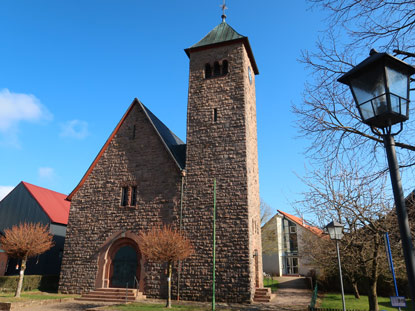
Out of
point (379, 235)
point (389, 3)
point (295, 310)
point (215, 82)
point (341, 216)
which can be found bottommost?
point (295, 310)

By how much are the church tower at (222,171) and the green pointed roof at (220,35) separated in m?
0.08

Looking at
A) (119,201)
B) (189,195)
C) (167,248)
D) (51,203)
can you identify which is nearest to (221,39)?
(189,195)

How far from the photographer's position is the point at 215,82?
2022cm

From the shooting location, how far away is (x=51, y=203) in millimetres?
29078

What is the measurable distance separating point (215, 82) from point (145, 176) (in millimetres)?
7311

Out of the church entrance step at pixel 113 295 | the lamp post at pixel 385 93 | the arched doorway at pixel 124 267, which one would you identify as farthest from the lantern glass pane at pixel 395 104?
the arched doorway at pixel 124 267

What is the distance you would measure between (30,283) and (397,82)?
75.1 feet

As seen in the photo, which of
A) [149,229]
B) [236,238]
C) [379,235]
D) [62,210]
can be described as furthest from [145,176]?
[62,210]

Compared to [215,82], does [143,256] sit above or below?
below

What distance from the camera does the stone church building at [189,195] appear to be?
16.3 m

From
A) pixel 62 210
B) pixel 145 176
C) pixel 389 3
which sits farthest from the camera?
pixel 62 210

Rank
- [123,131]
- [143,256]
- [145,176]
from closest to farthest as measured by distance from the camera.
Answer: [143,256] < [145,176] < [123,131]

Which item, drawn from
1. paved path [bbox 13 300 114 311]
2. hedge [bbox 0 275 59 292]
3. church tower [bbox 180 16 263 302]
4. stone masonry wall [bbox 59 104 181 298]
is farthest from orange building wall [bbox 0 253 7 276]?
church tower [bbox 180 16 263 302]

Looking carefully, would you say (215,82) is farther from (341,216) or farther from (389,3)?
(389,3)
